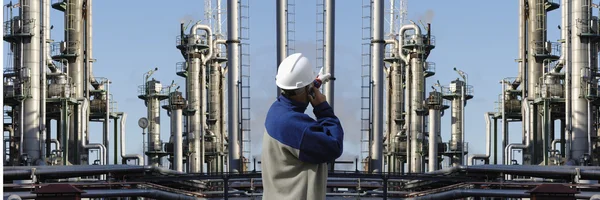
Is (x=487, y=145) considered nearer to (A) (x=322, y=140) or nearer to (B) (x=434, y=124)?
(B) (x=434, y=124)

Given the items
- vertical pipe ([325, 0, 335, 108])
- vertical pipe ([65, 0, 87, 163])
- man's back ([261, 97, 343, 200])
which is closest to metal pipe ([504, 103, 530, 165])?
vertical pipe ([65, 0, 87, 163])

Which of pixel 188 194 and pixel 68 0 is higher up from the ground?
pixel 68 0

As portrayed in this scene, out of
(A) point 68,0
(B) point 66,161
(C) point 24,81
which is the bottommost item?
(B) point 66,161

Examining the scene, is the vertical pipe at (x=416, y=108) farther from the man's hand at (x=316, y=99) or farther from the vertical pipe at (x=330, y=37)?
the man's hand at (x=316, y=99)

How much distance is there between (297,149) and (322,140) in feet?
0.43

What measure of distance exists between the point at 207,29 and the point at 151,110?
3.97m

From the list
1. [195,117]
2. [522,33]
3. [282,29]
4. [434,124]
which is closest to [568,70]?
[522,33]

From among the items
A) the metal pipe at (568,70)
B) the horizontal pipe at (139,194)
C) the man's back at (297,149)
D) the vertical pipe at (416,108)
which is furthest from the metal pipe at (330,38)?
the vertical pipe at (416,108)

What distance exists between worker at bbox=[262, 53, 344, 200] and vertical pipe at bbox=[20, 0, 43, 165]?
29.3m

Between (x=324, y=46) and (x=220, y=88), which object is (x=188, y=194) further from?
(x=220, y=88)

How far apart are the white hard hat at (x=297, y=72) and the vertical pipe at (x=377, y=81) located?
15.9 metres

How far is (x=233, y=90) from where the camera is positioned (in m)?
21.6

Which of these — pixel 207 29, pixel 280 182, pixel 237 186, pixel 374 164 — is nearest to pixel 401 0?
pixel 207 29

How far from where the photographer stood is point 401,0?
146 ft
